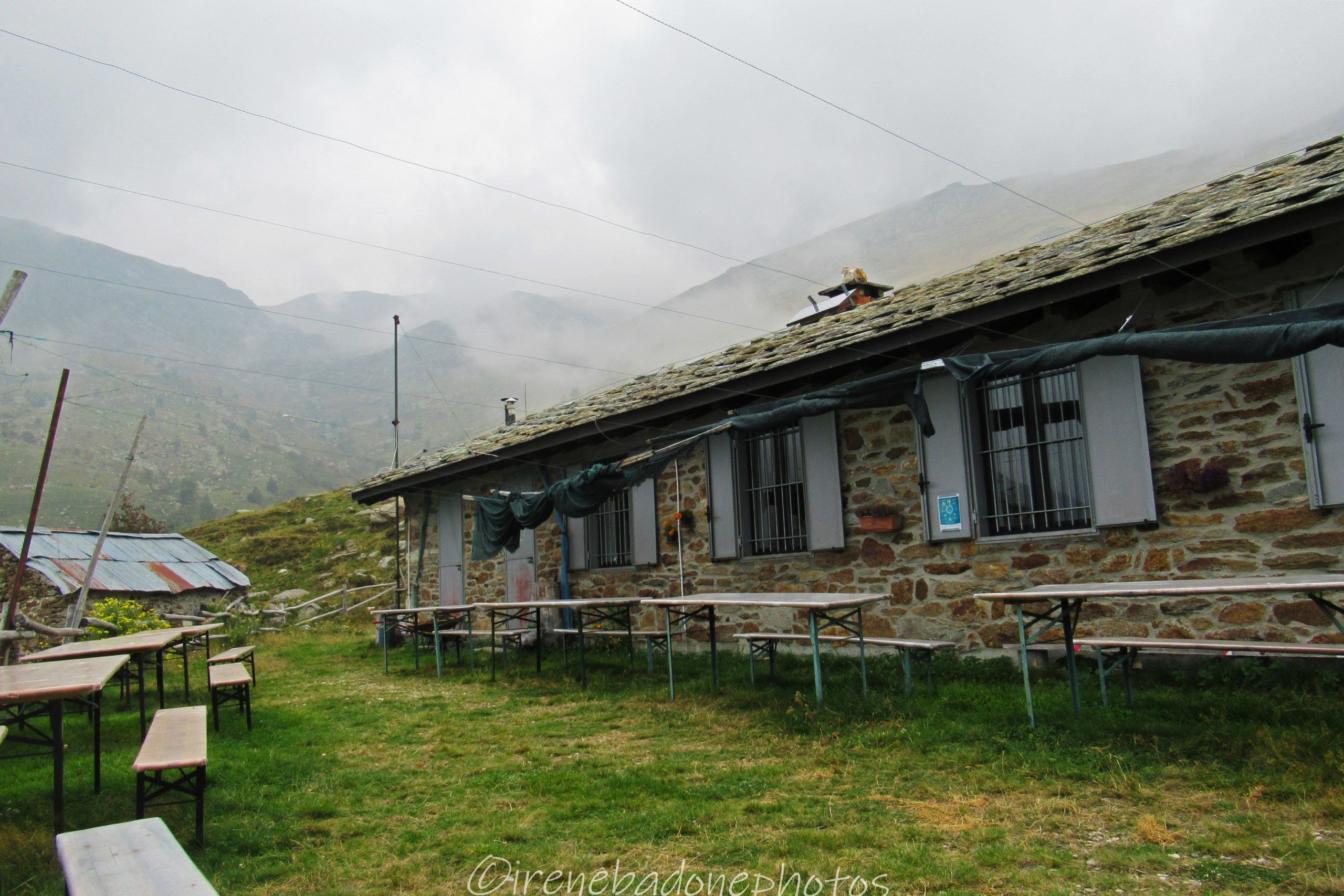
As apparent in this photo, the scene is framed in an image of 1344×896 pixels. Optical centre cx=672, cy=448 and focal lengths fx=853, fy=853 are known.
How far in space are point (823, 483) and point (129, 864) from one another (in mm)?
6894

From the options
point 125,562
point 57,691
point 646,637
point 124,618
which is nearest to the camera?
point 57,691

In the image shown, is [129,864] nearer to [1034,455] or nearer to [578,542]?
[1034,455]

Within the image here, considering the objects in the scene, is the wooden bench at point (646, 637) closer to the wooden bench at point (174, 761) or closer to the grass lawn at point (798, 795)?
the grass lawn at point (798, 795)

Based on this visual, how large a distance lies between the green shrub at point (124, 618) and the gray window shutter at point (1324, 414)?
487 inches

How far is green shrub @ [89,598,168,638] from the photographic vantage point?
1118 centimetres

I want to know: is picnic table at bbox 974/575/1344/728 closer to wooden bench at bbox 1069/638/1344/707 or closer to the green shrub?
wooden bench at bbox 1069/638/1344/707

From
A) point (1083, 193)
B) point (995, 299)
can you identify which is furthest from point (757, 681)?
point (1083, 193)

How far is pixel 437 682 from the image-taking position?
10.0 meters

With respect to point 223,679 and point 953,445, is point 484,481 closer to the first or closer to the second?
point 223,679

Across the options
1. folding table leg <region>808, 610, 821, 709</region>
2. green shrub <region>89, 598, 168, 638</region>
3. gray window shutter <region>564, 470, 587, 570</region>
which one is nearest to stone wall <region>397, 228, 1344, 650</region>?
folding table leg <region>808, 610, 821, 709</region>

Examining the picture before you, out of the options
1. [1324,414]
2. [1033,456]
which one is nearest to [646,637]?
[1033,456]

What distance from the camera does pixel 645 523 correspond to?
10.6m

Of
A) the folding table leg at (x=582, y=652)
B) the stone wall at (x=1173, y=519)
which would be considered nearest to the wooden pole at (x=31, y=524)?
the folding table leg at (x=582, y=652)

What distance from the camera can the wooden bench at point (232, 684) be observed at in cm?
673
